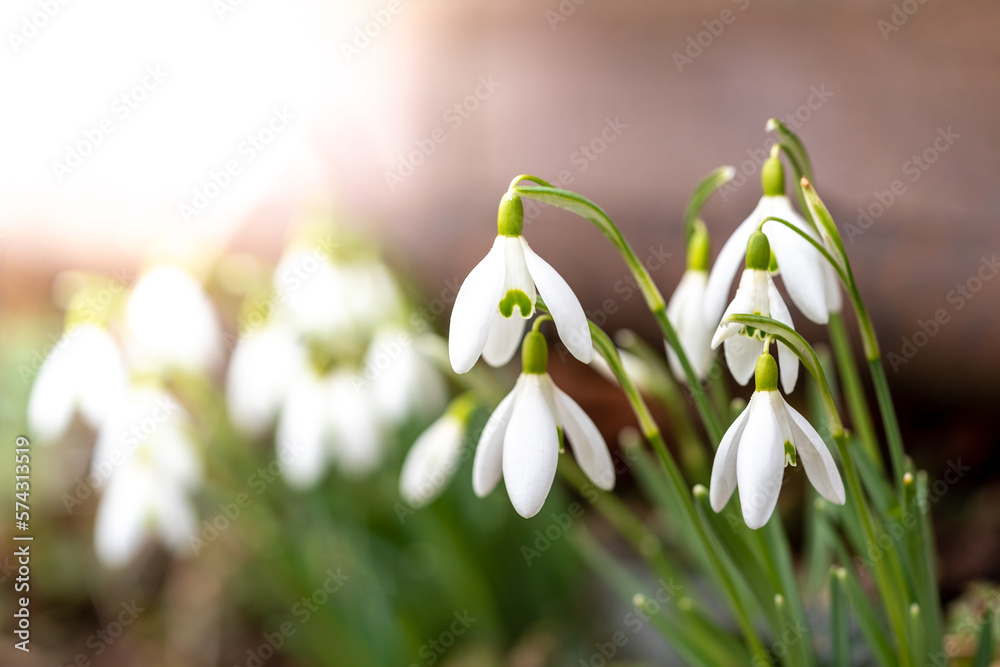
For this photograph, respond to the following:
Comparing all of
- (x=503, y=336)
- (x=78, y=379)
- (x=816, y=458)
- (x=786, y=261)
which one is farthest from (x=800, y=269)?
(x=78, y=379)

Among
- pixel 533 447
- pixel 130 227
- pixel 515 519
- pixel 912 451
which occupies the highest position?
pixel 130 227

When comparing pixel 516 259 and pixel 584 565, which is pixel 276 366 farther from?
pixel 516 259

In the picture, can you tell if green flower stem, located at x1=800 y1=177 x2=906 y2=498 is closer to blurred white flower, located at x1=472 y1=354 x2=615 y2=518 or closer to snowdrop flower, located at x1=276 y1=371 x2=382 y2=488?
blurred white flower, located at x1=472 y1=354 x2=615 y2=518

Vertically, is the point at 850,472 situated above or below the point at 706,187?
below

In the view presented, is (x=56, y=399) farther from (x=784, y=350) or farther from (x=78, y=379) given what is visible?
(x=784, y=350)

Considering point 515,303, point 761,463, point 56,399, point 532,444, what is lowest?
point 761,463

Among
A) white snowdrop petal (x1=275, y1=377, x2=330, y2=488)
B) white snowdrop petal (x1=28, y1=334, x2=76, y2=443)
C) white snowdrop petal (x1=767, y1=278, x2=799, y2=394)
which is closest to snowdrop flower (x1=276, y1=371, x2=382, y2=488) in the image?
white snowdrop petal (x1=275, y1=377, x2=330, y2=488)

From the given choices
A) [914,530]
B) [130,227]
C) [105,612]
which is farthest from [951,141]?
[130,227]

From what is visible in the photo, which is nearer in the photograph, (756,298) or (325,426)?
(756,298)
